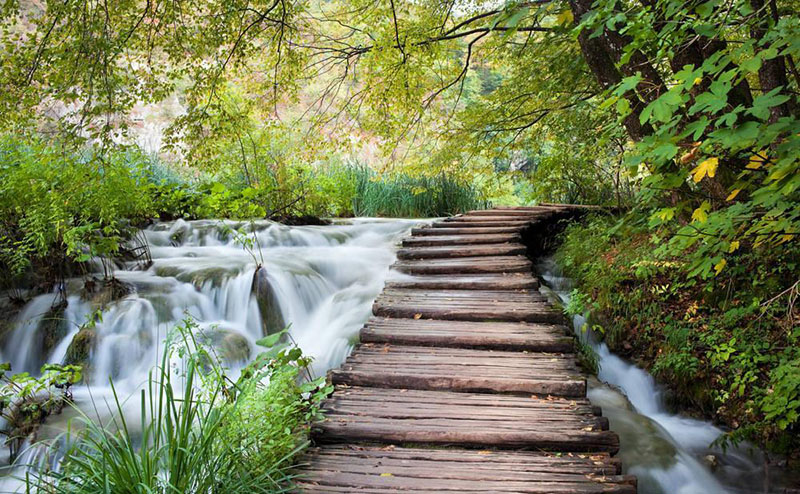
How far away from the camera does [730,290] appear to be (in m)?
3.98

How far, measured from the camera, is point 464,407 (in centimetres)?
263

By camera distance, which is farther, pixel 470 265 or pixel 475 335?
pixel 470 265

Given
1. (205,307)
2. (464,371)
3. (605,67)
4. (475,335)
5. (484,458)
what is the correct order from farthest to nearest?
(205,307), (605,67), (475,335), (464,371), (484,458)

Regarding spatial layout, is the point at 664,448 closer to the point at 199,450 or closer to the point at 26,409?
the point at 199,450

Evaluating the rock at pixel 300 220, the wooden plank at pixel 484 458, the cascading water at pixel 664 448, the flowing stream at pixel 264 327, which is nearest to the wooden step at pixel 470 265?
the flowing stream at pixel 264 327

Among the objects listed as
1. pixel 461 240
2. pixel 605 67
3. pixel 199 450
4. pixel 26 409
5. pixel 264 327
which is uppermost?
pixel 605 67

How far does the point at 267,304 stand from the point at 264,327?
1.05 ft

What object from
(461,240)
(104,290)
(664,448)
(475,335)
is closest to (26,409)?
(104,290)

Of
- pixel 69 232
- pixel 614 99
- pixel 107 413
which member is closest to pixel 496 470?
pixel 614 99

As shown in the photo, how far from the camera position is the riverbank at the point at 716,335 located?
10.9 ft

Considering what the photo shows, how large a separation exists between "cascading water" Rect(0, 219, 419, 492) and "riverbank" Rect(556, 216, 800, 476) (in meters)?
2.64

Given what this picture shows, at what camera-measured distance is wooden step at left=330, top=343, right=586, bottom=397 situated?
2816 mm

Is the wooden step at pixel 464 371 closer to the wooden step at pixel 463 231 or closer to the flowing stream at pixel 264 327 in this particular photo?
the flowing stream at pixel 264 327

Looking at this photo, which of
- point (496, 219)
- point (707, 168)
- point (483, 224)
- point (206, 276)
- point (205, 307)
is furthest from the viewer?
point (496, 219)
